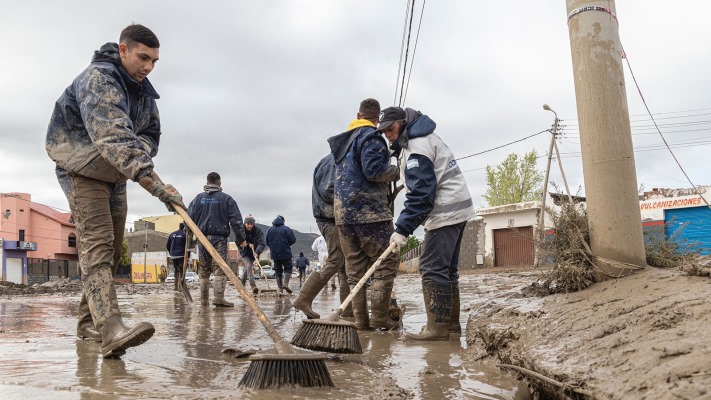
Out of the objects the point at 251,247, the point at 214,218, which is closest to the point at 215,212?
the point at 214,218

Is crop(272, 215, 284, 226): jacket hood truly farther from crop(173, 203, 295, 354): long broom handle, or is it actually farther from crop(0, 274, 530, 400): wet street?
crop(173, 203, 295, 354): long broom handle

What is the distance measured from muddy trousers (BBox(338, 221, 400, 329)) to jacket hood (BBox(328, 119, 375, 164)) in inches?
27.2

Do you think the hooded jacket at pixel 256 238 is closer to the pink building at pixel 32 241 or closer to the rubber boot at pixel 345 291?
the rubber boot at pixel 345 291

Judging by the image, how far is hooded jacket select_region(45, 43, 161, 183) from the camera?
10.7 feet

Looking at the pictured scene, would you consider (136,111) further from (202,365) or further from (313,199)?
(313,199)

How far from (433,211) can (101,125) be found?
2385 millimetres

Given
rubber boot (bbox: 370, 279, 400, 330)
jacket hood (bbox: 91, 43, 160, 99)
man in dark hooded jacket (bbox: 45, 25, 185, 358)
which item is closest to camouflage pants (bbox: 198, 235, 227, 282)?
rubber boot (bbox: 370, 279, 400, 330)

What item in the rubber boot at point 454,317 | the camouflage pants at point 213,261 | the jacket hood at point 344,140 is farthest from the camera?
the camouflage pants at point 213,261

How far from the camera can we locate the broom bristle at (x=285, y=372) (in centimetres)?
238

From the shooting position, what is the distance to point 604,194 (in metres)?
3.47

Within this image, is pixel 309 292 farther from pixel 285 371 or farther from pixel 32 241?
pixel 32 241

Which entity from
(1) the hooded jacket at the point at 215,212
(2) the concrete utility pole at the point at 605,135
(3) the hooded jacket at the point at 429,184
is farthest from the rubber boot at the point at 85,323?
(1) the hooded jacket at the point at 215,212

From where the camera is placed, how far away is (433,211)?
170 inches

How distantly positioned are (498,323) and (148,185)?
2.22 meters
